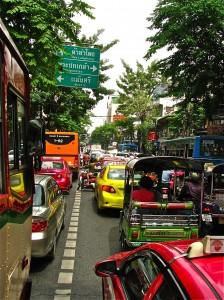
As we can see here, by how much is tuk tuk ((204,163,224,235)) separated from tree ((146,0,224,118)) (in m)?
10.8

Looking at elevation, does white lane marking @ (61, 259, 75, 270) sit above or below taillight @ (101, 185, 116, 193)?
below

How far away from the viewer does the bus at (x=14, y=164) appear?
381 centimetres

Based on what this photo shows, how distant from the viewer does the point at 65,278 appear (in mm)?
8102

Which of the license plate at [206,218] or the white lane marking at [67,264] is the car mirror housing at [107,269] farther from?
the license plate at [206,218]

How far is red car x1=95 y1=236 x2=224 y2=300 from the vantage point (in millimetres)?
2856

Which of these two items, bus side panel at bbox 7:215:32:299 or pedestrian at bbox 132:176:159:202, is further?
pedestrian at bbox 132:176:159:202

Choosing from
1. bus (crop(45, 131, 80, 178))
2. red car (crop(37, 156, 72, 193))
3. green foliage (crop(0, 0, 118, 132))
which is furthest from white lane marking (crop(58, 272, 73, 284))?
bus (crop(45, 131, 80, 178))

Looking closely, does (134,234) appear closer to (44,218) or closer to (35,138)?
(44,218)

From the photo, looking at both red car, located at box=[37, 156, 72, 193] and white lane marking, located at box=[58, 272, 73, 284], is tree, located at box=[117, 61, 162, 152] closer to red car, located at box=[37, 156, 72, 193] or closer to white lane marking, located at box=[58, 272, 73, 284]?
red car, located at box=[37, 156, 72, 193]

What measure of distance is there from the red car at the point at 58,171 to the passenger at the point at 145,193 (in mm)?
10148

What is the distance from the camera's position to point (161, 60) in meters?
23.8

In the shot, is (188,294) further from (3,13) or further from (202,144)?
(202,144)

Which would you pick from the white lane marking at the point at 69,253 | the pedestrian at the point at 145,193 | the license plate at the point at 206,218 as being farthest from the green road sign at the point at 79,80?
the white lane marking at the point at 69,253

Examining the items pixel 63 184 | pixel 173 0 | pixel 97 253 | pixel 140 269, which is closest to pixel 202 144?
pixel 173 0
